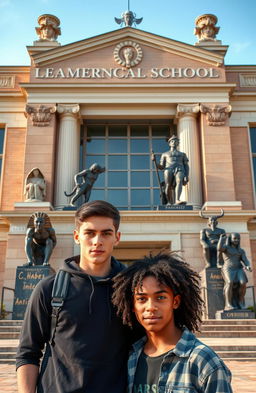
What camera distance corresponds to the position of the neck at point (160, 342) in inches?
82.7

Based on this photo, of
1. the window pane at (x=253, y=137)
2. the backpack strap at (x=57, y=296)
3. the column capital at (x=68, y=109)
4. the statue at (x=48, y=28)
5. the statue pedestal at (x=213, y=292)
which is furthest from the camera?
the statue at (x=48, y=28)

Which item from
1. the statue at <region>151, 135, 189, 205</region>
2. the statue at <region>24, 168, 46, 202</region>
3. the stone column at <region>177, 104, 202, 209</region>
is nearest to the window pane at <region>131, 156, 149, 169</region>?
the stone column at <region>177, 104, 202, 209</region>

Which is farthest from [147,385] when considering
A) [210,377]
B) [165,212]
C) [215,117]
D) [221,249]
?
[215,117]

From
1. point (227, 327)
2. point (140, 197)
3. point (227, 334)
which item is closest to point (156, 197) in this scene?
point (140, 197)

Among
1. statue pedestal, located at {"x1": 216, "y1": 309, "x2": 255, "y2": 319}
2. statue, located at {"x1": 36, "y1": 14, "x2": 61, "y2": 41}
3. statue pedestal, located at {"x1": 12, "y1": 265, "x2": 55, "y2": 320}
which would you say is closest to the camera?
statue pedestal, located at {"x1": 216, "y1": 309, "x2": 255, "y2": 319}

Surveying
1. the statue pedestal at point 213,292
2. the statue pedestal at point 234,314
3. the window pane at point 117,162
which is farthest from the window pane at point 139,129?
the statue pedestal at point 234,314

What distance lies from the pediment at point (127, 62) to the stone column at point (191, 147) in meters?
2.04

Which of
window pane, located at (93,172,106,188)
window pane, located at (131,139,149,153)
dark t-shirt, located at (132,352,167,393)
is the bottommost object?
dark t-shirt, located at (132,352,167,393)

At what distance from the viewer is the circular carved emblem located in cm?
2210

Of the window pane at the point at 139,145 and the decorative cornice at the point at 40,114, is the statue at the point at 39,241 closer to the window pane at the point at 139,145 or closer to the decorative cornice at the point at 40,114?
the decorative cornice at the point at 40,114

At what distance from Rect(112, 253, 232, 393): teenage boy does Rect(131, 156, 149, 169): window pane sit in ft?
65.5

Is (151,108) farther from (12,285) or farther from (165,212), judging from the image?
(12,285)

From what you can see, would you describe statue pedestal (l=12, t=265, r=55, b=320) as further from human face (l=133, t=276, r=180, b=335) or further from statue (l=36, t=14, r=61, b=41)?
statue (l=36, t=14, r=61, b=41)

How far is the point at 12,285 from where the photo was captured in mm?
17359
